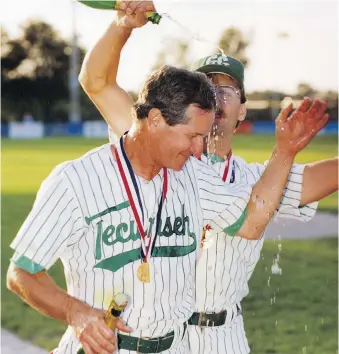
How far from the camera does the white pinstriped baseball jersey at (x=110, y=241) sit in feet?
10.0

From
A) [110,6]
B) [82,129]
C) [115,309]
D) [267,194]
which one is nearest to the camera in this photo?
[115,309]

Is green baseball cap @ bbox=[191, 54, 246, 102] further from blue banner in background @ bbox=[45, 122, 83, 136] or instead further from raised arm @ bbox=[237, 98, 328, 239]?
Result: blue banner in background @ bbox=[45, 122, 83, 136]

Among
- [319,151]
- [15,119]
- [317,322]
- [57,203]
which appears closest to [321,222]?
[317,322]

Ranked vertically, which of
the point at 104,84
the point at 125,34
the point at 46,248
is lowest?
the point at 46,248

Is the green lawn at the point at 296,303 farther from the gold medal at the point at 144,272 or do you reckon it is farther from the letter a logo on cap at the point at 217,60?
the gold medal at the point at 144,272

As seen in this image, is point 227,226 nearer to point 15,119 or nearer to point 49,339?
point 49,339

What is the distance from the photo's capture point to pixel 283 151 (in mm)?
3453

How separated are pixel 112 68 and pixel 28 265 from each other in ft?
4.16

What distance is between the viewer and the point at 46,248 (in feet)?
9.95

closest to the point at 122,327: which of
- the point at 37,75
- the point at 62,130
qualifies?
the point at 62,130

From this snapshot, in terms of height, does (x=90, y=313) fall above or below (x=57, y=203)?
below

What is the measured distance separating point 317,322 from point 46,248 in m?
4.95

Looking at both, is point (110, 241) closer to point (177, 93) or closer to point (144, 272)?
point (144, 272)

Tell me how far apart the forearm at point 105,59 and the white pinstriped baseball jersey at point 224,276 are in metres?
0.61
